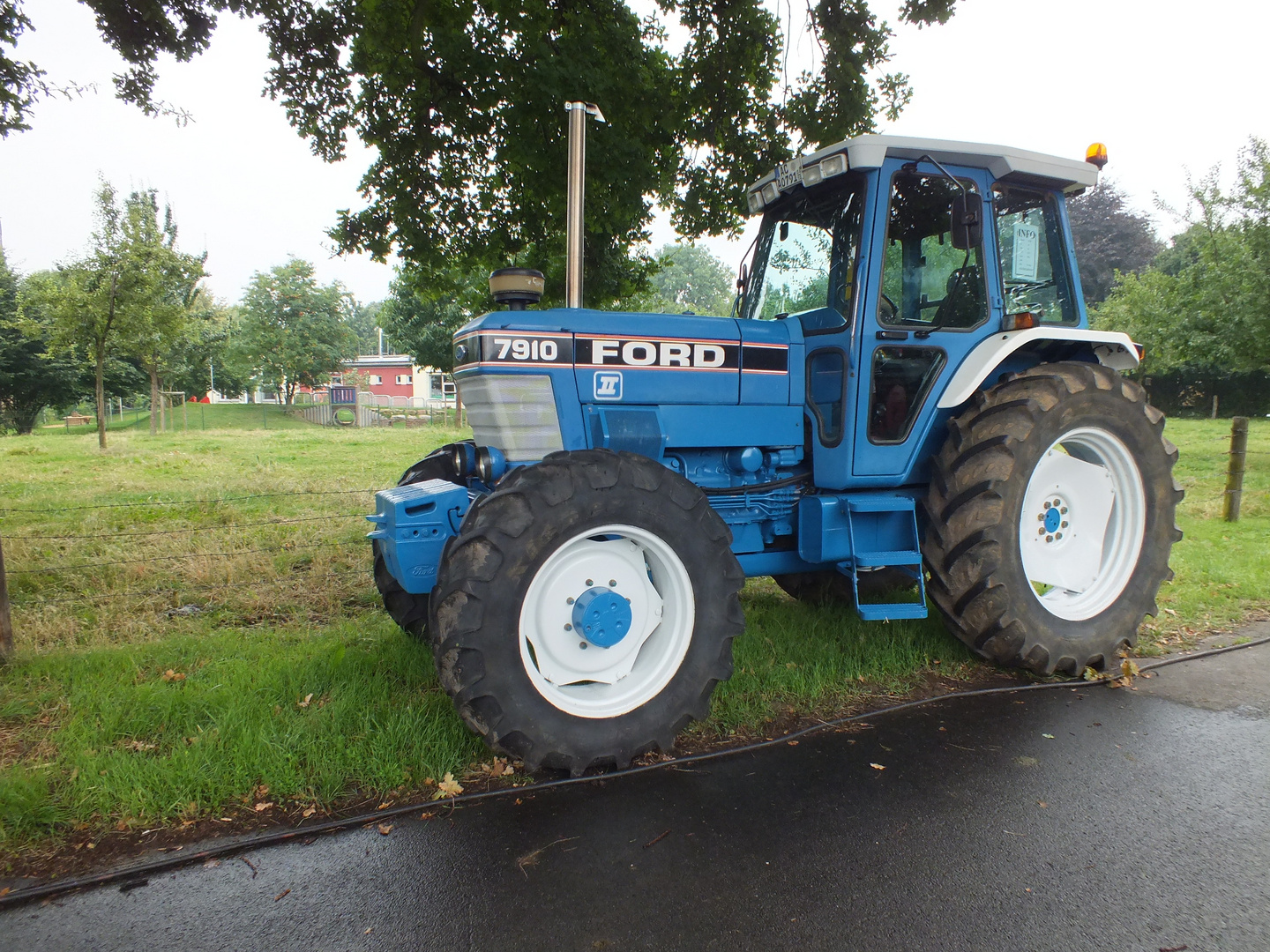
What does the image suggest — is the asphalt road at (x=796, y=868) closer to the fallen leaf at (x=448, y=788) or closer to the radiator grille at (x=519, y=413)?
the fallen leaf at (x=448, y=788)

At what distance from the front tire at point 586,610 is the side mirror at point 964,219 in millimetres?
1824

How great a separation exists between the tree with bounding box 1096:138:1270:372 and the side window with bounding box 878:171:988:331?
10508 millimetres

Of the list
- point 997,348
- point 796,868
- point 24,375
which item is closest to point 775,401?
point 997,348

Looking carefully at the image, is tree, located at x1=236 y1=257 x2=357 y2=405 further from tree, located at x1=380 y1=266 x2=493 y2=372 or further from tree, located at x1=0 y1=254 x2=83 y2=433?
tree, located at x1=380 y1=266 x2=493 y2=372


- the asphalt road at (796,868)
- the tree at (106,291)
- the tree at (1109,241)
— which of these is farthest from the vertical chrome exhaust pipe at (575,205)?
the tree at (1109,241)

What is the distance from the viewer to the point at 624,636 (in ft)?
10.4

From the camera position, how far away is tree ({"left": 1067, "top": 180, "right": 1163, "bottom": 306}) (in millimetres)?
38469

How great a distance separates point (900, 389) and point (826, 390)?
14.8 inches

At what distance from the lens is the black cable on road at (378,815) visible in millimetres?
2322

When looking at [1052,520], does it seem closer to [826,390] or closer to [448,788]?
[826,390]

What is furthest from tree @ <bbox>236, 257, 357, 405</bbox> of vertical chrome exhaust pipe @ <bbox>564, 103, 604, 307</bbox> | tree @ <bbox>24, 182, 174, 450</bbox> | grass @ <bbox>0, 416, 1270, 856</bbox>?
vertical chrome exhaust pipe @ <bbox>564, 103, 604, 307</bbox>

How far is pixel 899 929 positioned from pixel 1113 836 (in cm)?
100

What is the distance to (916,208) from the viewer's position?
156 inches

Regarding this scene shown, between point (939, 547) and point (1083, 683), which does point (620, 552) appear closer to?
point (939, 547)
